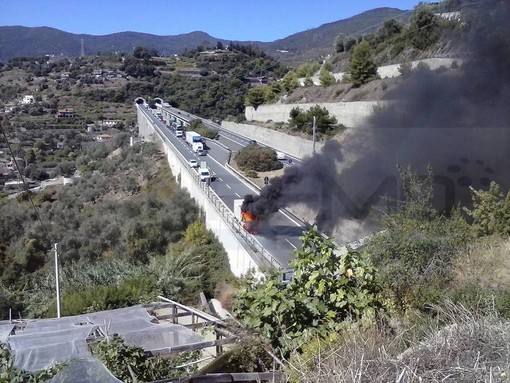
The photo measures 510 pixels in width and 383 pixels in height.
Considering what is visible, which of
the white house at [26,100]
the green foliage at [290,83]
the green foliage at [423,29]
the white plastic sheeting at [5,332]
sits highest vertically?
the green foliage at [423,29]

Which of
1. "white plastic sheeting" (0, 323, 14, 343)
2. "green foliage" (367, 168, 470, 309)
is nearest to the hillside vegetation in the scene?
"white plastic sheeting" (0, 323, 14, 343)

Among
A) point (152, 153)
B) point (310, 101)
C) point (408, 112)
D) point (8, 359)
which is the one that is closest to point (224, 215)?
point (408, 112)

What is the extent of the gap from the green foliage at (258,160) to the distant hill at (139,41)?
28301 millimetres

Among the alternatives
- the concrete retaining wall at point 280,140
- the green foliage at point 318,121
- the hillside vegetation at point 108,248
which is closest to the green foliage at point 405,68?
the green foliage at point 318,121

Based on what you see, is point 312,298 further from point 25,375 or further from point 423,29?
point 423,29

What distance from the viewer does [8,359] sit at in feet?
12.8

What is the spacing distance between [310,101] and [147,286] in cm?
2518

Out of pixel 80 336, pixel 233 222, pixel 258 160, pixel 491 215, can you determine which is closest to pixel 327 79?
pixel 258 160

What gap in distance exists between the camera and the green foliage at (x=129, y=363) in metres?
3.76

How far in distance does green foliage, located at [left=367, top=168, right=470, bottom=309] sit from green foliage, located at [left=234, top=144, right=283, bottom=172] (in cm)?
1717

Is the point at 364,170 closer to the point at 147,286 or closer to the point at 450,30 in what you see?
the point at 147,286

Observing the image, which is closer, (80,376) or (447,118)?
(80,376)

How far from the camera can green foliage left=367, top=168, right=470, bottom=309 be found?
17.3 ft

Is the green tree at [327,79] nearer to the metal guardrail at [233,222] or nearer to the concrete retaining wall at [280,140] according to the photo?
the concrete retaining wall at [280,140]
